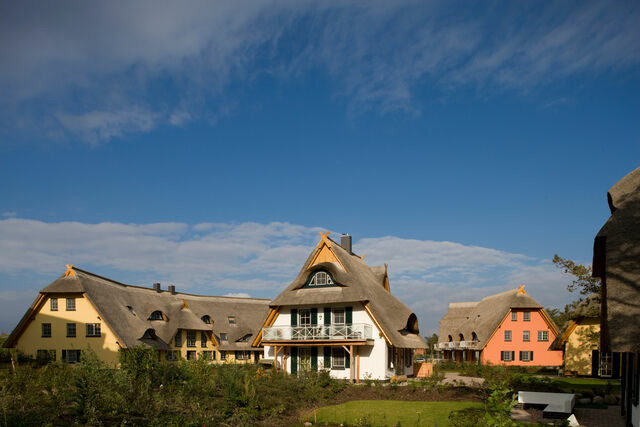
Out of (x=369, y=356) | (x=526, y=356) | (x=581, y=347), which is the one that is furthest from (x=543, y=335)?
(x=369, y=356)

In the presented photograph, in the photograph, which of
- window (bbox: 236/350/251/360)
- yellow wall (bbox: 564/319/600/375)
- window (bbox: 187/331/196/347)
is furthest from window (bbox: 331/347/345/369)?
window (bbox: 236/350/251/360)

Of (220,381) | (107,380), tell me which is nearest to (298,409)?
(220,381)

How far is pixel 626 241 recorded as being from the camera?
1077 centimetres

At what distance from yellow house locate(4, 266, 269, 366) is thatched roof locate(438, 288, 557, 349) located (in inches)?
808

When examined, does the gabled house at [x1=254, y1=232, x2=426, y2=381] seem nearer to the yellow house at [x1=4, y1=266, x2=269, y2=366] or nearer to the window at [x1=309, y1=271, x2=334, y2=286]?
the window at [x1=309, y1=271, x2=334, y2=286]

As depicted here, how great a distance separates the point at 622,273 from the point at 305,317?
921 inches

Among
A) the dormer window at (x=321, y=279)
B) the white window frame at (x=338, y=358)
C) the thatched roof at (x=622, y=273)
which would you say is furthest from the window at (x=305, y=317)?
the thatched roof at (x=622, y=273)

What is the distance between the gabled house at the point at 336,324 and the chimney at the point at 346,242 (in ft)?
13.0

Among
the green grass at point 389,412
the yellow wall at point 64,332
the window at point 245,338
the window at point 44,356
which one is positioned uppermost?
the yellow wall at point 64,332

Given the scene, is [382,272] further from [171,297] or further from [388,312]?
[171,297]

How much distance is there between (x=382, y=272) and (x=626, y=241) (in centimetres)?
2791

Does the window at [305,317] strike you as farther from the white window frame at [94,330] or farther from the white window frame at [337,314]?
the white window frame at [94,330]

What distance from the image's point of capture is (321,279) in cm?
3212

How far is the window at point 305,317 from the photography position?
31842mm
